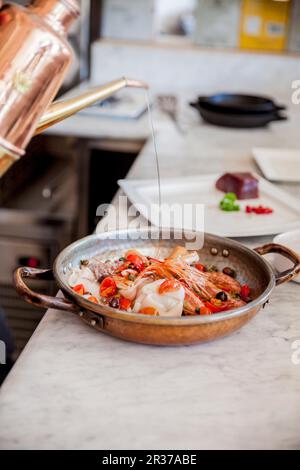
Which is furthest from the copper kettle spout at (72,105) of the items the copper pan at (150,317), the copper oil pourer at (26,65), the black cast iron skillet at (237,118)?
the black cast iron skillet at (237,118)

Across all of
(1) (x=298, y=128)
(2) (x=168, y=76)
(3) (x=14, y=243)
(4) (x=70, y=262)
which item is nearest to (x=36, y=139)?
(3) (x=14, y=243)

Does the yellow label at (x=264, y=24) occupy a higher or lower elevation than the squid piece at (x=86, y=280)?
higher

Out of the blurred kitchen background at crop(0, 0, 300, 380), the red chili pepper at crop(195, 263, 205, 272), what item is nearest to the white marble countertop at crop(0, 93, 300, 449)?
the red chili pepper at crop(195, 263, 205, 272)

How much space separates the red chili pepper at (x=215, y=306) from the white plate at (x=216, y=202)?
1.49 ft

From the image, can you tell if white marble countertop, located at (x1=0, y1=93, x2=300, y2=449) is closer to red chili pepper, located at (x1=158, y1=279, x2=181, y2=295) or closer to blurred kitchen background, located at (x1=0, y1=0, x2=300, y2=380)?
red chili pepper, located at (x1=158, y1=279, x2=181, y2=295)

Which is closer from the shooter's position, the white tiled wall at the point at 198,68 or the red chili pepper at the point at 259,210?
the red chili pepper at the point at 259,210

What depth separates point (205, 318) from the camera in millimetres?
1026

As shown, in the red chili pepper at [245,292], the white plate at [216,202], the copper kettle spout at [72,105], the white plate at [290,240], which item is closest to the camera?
the copper kettle spout at [72,105]

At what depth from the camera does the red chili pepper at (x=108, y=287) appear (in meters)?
1.16

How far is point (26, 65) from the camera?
78 cm

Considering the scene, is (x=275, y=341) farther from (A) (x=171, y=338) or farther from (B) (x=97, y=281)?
(B) (x=97, y=281)

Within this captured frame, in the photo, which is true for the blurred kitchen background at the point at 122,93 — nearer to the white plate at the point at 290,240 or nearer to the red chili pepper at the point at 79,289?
the white plate at the point at 290,240

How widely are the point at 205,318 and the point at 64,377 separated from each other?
238 millimetres

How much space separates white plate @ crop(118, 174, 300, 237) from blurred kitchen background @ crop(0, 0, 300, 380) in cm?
88
